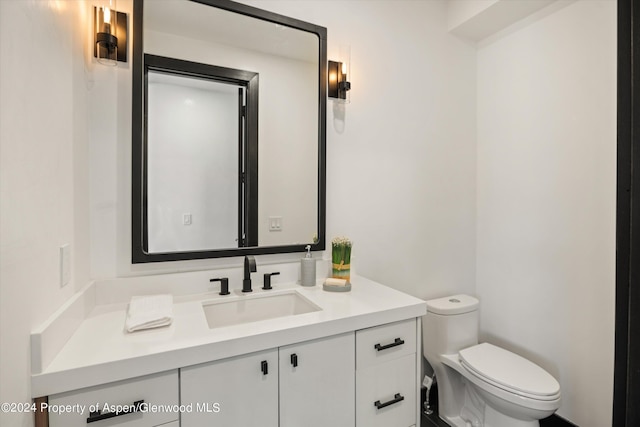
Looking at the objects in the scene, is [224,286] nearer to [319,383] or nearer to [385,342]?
[319,383]

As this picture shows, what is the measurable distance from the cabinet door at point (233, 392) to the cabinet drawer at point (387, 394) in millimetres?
373

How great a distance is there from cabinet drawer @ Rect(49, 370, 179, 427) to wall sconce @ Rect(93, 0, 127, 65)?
1.19 meters

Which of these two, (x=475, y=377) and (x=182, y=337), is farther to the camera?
(x=475, y=377)

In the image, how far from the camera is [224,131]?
1.55 metres

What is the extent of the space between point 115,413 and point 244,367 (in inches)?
14.3

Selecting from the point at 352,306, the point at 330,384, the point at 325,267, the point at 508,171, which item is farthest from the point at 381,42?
the point at 330,384

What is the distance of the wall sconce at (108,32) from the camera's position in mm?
1285

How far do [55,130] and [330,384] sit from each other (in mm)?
1253

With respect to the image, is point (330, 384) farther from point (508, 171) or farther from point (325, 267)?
point (508, 171)

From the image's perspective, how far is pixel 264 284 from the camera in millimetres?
1608

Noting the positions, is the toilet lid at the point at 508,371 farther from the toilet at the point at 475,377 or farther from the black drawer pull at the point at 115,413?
the black drawer pull at the point at 115,413

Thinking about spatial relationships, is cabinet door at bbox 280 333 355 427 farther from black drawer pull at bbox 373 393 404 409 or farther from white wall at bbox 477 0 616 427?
white wall at bbox 477 0 616 427

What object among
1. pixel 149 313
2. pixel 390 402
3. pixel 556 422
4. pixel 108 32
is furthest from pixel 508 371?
pixel 108 32

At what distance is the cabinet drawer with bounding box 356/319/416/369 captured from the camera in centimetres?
130
